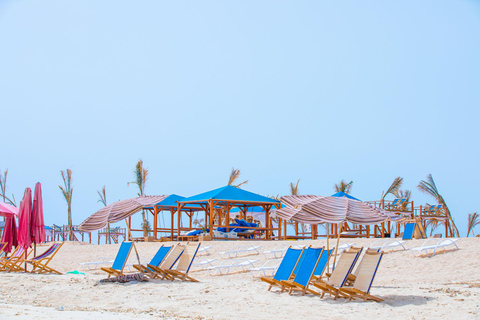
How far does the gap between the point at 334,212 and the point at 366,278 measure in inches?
64.6

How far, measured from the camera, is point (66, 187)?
27516 millimetres

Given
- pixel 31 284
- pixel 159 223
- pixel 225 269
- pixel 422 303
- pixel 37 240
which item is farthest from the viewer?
pixel 159 223

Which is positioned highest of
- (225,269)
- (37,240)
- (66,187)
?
(66,187)

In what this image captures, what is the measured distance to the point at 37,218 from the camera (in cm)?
1169

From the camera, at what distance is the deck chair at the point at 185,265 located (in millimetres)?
9734

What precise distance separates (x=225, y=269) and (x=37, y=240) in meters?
4.29

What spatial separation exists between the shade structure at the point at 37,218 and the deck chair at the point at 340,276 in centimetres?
692

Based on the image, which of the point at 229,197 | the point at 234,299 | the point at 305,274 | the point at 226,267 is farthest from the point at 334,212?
the point at 229,197

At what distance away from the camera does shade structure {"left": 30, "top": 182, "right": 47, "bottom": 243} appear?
11.6 metres

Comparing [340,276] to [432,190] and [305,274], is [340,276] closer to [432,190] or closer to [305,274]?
[305,274]

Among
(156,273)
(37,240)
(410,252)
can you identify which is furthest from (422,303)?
(37,240)

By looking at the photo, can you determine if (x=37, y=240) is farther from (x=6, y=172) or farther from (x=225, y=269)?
(x=6, y=172)

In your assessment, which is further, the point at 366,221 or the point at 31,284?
the point at 31,284

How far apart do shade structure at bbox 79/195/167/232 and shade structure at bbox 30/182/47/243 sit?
759 cm
